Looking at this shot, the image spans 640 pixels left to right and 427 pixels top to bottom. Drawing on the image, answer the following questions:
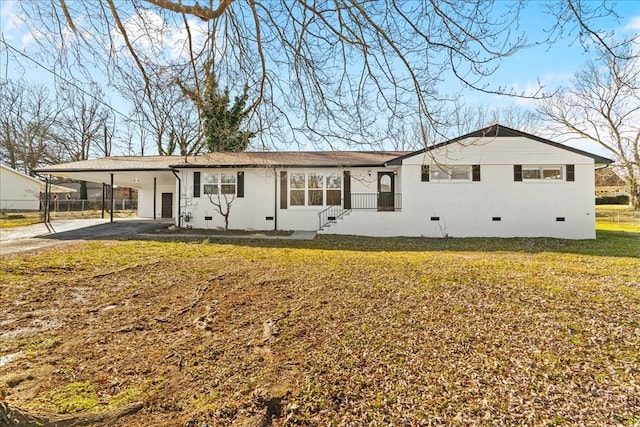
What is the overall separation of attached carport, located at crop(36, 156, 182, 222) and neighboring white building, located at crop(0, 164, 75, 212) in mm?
12155

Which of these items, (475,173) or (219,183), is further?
(219,183)

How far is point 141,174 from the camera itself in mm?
16594

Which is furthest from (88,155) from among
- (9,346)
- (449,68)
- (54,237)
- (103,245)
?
(449,68)

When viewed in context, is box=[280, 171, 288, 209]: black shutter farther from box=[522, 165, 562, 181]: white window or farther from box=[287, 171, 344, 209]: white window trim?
box=[522, 165, 562, 181]: white window

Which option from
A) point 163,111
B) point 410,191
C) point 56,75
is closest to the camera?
point 56,75

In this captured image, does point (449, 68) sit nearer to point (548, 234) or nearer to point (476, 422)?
point (476, 422)

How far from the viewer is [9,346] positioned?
3.23m

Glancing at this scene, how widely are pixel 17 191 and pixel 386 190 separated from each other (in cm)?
3043

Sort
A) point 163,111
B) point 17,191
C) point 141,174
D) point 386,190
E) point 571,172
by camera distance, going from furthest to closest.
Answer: point 17,191, point 141,174, point 386,190, point 571,172, point 163,111

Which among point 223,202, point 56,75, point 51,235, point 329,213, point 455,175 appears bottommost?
point 51,235

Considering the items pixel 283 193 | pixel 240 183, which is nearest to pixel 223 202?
pixel 240 183

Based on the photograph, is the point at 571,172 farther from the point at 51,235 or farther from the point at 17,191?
the point at 17,191

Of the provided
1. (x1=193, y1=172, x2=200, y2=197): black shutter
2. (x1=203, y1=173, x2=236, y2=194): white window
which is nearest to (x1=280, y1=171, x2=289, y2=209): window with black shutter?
(x1=203, y1=173, x2=236, y2=194): white window

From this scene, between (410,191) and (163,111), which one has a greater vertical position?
(163,111)
